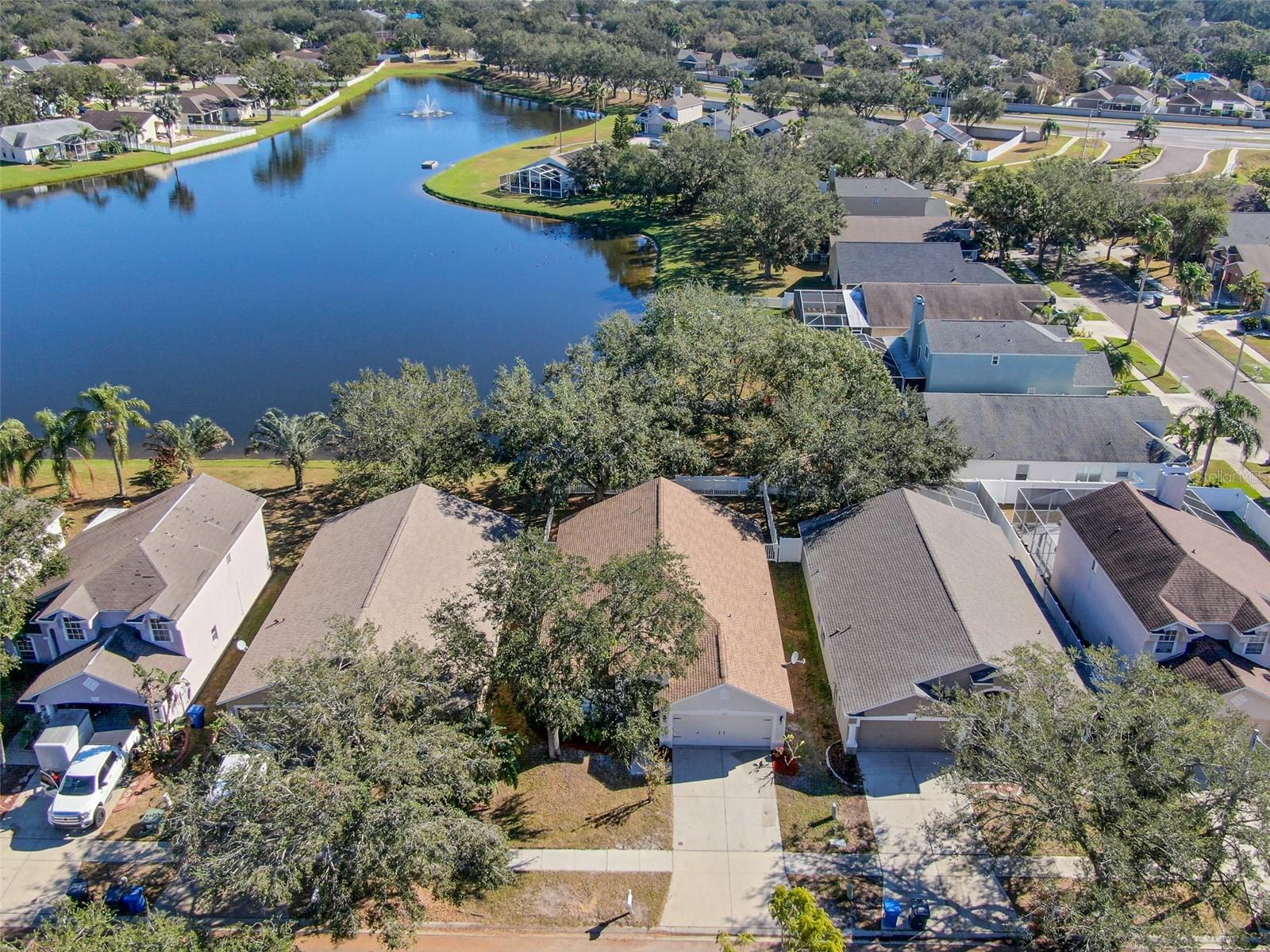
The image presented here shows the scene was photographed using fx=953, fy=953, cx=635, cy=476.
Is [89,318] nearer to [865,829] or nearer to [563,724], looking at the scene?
[563,724]

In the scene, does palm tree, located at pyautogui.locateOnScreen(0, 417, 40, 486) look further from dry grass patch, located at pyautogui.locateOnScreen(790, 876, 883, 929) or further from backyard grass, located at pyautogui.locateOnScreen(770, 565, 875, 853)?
dry grass patch, located at pyautogui.locateOnScreen(790, 876, 883, 929)

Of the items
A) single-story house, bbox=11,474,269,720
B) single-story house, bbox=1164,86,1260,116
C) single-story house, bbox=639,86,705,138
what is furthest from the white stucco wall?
Result: single-story house, bbox=1164,86,1260,116

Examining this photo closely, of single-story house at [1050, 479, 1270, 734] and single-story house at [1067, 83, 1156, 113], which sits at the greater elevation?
single-story house at [1067, 83, 1156, 113]

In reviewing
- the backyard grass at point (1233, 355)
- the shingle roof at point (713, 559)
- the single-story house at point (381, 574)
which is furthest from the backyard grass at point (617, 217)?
the single-story house at point (381, 574)

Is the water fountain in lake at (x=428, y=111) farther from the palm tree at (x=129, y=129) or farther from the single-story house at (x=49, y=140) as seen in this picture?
the single-story house at (x=49, y=140)

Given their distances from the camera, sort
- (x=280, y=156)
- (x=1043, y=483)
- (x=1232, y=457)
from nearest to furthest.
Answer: (x=1043, y=483)
(x=1232, y=457)
(x=280, y=156)

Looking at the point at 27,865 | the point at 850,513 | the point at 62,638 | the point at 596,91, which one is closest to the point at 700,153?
the point at 596,91
